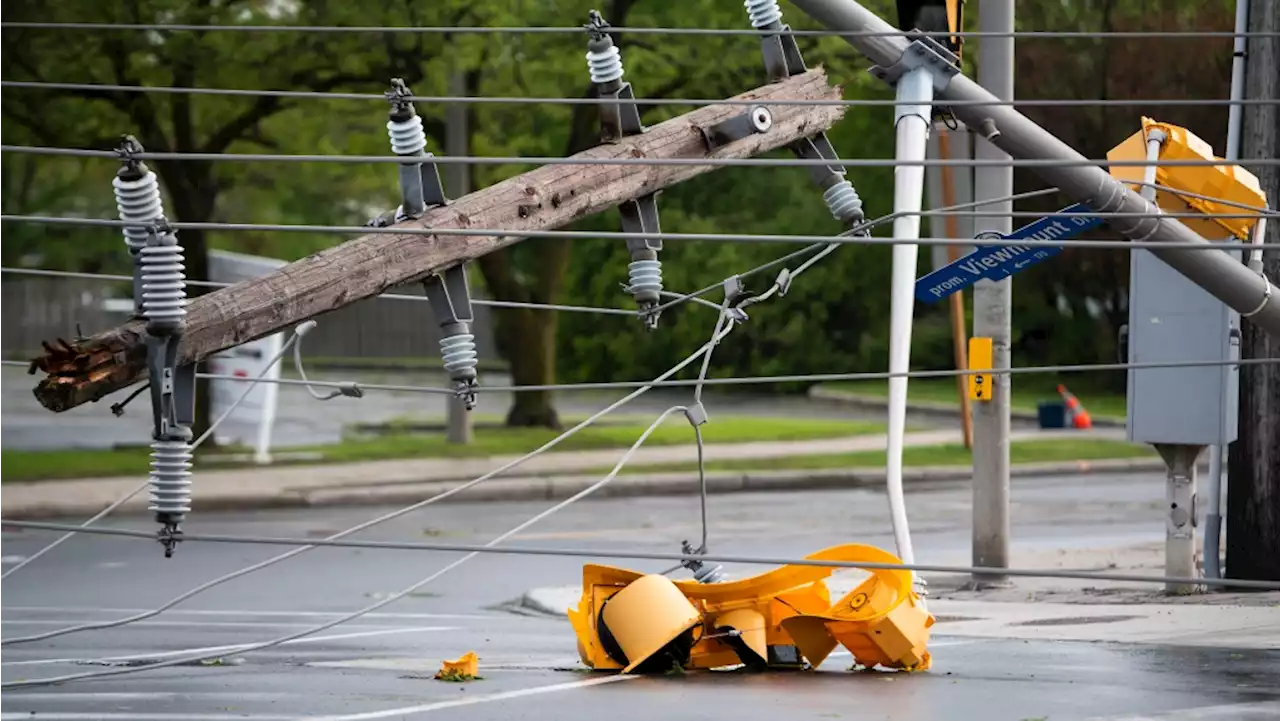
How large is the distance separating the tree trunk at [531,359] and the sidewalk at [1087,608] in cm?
1162

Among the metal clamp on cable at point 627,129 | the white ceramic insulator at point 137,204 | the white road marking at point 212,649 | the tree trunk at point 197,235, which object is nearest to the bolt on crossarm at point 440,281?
the metal clamp on cable at point 627,129

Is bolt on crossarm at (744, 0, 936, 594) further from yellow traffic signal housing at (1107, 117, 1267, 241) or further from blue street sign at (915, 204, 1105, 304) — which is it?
yellow traffic signal housing at (1107, 117, 1267, 241)

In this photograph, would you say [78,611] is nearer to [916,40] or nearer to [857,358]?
[916,40]

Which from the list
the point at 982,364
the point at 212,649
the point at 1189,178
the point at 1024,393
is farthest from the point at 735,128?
the point at 1024,393

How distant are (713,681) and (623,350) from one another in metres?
29.1

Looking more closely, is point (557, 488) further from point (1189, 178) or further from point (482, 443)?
point (1189, 178)

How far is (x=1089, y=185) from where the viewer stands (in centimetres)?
891

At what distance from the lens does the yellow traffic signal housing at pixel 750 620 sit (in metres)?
9.21

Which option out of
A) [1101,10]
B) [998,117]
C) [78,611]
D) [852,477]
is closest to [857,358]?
[1101,10]

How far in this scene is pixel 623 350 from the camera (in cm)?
3822

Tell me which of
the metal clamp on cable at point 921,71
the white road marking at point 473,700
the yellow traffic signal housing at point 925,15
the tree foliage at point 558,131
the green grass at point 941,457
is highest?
the tree foliage at point 558,131

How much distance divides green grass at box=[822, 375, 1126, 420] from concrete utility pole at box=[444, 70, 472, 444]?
10.4 metres

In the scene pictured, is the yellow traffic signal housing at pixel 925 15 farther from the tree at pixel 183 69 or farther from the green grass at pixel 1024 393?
the green grass at pixel 1024 393

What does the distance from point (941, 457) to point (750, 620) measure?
1482 centimetres
